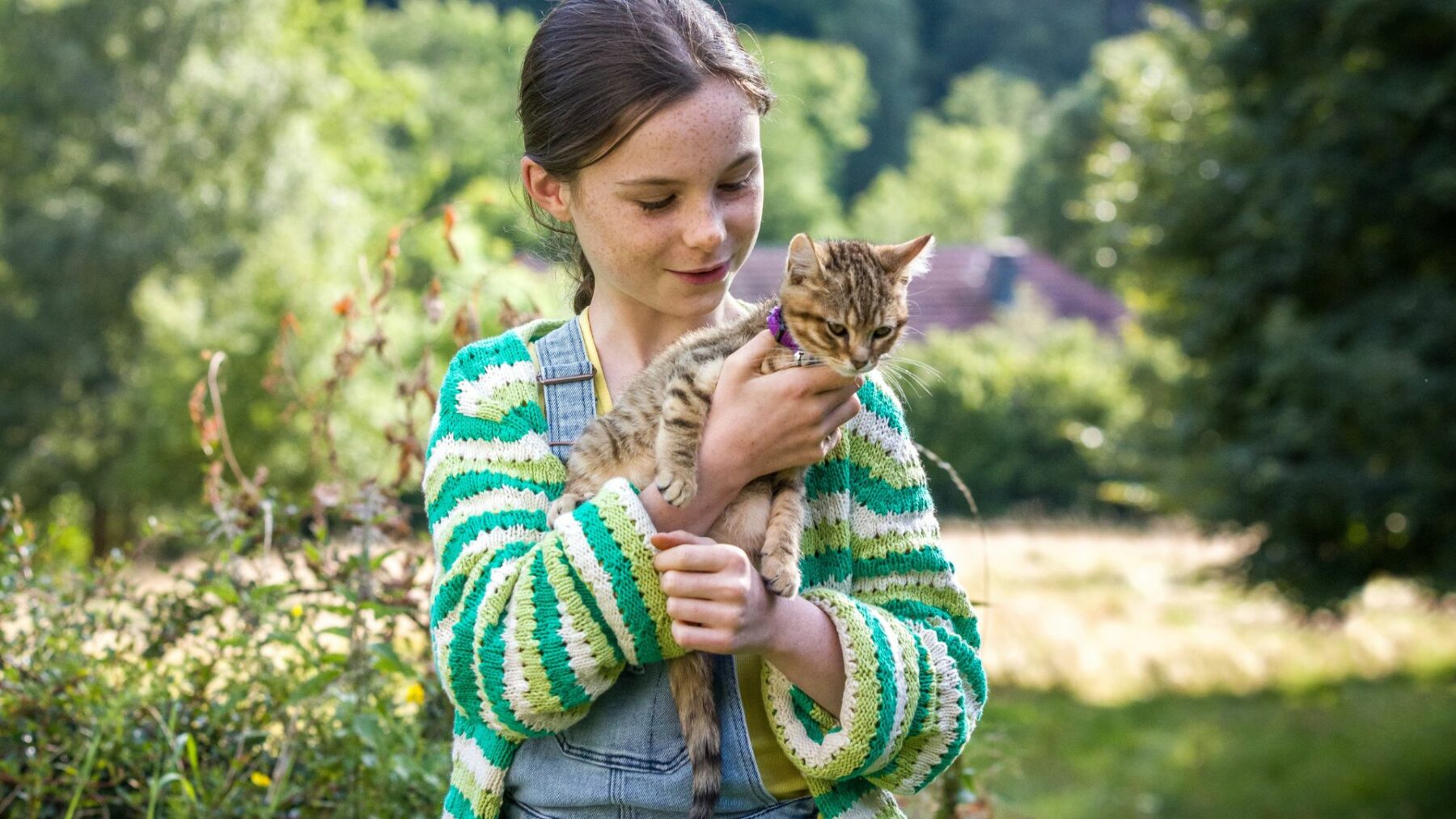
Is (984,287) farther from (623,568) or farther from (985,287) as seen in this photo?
(623,568)

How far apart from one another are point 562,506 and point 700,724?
1.52 feet

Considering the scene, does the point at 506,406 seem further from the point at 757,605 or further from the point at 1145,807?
the point at 1145,807

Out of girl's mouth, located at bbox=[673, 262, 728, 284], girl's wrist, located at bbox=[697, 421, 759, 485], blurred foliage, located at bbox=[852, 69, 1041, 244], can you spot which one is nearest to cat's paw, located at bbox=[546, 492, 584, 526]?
girl's wrist, located at bbox=[697, 421, 759, 485]

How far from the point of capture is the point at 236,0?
25.1m

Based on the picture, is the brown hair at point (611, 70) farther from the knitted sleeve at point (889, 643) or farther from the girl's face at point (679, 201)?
the knitted sleeve at point (889, 643)

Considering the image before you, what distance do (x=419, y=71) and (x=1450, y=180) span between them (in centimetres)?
3867

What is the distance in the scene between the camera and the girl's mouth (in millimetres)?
2469

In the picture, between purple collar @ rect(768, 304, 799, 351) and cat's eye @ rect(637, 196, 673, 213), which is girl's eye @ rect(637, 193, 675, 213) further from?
purple collar @ rect(768, 304, 799, 351)

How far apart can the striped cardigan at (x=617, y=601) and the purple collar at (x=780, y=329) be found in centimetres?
22

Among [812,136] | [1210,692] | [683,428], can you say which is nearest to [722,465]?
[683,428]

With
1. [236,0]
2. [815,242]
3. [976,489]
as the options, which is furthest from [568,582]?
[976,489]

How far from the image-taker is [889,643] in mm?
2232

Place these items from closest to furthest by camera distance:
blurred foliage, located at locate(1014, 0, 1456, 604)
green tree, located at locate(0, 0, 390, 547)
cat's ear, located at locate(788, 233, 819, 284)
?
cat's ear, located at locate(788, 233, 819, 284) → blurred foliage, located at locate(1014, 0, 1456, 604) → green tree, located at locate(0, 0, 390, 547)

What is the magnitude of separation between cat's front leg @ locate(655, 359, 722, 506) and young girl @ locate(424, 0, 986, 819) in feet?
0.10
